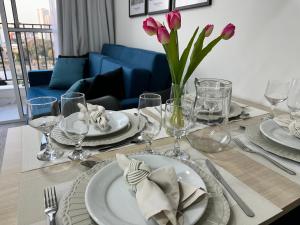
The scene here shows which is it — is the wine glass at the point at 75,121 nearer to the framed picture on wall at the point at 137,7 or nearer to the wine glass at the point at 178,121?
the wine glass at the point at 178,121

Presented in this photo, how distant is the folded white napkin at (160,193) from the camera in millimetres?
428

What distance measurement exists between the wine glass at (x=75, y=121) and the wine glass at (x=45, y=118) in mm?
29

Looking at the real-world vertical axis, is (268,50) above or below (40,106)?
above

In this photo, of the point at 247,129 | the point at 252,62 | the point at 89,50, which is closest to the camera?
the point at 247,129

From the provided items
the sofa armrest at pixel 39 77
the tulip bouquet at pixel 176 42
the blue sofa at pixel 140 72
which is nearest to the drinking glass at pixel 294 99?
the tulip bouquet at pixel 176 42

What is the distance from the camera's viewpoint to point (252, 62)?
1.40m

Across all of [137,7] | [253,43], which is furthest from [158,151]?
[137,7]

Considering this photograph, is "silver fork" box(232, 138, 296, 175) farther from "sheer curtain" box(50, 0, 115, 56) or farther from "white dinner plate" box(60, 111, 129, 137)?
"sheer curtain" box(50, 0, 115, 56)

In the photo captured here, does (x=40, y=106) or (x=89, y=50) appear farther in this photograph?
(x=89, y=50)

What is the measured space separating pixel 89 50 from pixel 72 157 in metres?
2.97

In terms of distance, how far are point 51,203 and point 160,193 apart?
25 cm

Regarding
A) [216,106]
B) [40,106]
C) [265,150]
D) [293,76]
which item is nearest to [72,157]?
[40,106]

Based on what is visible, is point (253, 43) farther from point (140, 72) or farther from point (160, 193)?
point (160, 193)

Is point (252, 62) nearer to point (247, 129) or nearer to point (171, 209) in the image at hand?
point (247, 129)
